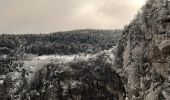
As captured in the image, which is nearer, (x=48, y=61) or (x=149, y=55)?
(x=149, y=55)

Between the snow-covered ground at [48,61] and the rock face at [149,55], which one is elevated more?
the rock face at [149,55]

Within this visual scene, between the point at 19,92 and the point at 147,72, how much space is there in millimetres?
89644

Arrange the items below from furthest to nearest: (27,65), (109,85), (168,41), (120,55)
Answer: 1. (27,65)
2. (109,85)
3. (120,55)
4. (168,41)

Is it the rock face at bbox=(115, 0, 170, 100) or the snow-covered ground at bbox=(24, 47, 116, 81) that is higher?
the rock face at bbox=(115, 0, 170, 100)

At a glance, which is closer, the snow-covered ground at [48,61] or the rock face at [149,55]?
the rock face at [149,55]

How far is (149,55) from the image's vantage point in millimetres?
68188

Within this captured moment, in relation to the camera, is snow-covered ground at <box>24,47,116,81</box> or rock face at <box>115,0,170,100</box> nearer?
rock face at <box>115,0,170,100</box>

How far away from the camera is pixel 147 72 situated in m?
68.1

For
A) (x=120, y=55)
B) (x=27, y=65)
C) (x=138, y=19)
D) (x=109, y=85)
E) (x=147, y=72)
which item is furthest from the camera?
(x=27, y=65)

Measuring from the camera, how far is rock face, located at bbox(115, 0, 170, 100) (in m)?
64.4

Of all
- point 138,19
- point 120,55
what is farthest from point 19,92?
point 138,19

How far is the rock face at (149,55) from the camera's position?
64438mm

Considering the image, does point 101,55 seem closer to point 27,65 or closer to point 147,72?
point 27,65

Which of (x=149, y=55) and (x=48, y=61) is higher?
(x=149, y=55)
